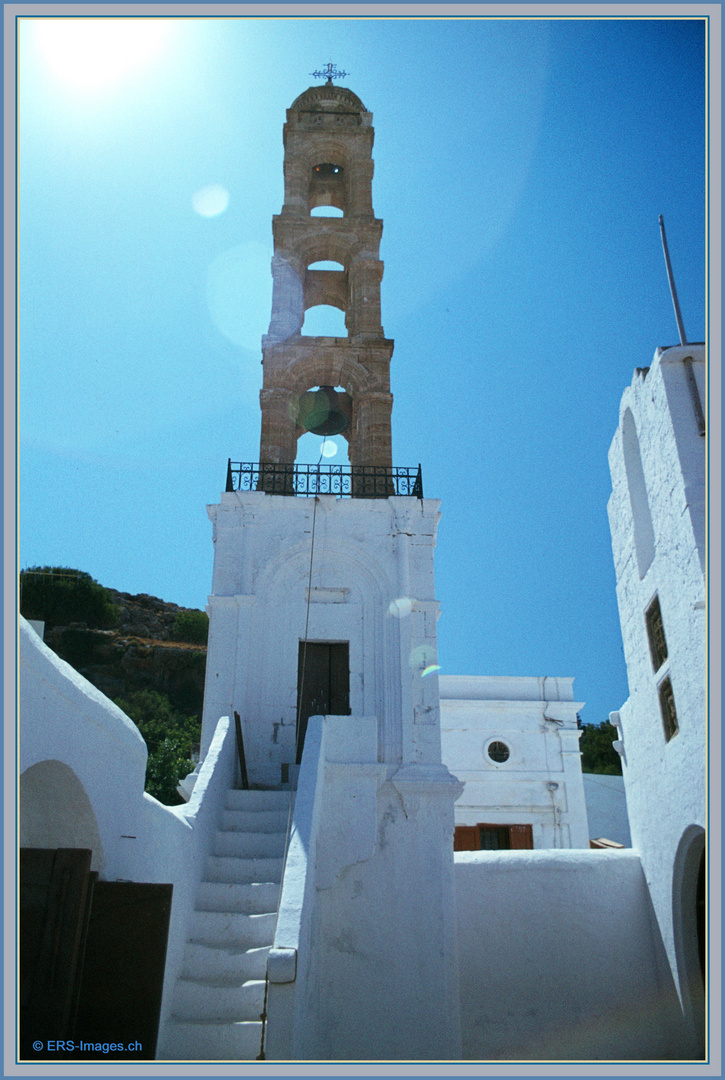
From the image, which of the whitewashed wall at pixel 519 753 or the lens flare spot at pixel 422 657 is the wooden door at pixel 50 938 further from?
the whitewashed wall at pixel 519 753

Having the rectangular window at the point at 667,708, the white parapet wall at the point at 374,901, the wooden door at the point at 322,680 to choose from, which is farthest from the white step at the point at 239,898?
the rectangular window at the point at 667,708

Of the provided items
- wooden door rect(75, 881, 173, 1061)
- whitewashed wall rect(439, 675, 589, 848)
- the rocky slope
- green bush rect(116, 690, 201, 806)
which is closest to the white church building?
wooden door rect(75, 881, 173, 1061)

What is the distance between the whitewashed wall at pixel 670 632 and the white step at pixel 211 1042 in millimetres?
5620

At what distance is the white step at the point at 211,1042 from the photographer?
6.70 m

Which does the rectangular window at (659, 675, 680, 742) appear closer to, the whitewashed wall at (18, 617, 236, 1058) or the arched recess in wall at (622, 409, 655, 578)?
the arched recess in wall at (622, 409, 655, 578)

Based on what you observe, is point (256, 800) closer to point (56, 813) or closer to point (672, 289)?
point (56, 813)

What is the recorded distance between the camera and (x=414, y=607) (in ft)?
39.9

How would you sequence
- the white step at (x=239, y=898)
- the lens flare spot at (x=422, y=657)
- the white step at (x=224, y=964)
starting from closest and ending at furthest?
1. the white step at (x=224, y=964)
2. the white step at (x=239, y=898)
3. the lens flare spot at (x=422, y=657)

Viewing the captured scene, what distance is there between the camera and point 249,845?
8898mm

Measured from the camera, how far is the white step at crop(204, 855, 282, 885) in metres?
8.41

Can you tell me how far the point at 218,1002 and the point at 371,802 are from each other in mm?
3334

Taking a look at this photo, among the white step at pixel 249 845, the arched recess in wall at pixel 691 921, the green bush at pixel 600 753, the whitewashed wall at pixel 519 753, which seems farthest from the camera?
the green bush at pixel 600 753

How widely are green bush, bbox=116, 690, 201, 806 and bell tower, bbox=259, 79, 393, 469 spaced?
27.6 feet

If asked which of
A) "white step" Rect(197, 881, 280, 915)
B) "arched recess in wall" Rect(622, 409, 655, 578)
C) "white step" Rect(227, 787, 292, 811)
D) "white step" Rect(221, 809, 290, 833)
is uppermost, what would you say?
"arched recess in wall" Rect(622, 409, 655, 578)
